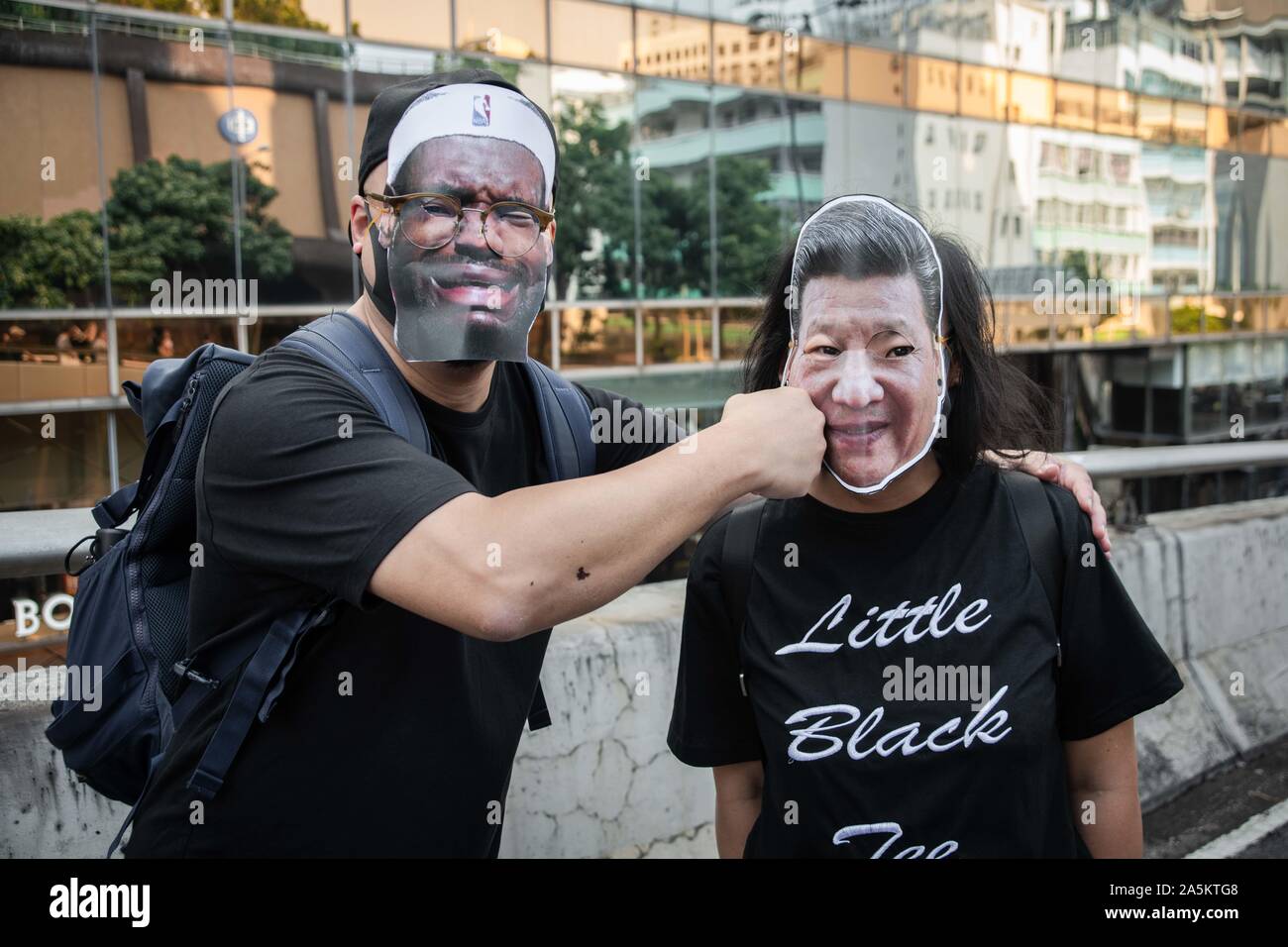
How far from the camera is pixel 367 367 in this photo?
190 centimetres

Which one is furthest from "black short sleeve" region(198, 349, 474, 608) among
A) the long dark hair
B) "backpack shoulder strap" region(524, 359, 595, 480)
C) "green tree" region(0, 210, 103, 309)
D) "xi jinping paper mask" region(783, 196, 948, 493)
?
"green tree" region(0, 210, 103, 309)

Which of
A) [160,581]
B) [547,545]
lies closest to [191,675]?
[160,581]

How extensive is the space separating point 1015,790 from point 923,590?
1.23ft

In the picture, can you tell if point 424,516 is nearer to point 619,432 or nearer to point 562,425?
point 562,425

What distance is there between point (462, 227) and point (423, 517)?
2.16 feet

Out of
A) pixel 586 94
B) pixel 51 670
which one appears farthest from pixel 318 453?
pixel 586 94

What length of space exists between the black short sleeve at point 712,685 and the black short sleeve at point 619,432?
328 mm

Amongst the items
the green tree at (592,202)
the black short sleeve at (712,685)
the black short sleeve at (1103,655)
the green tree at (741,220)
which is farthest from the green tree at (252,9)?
the black short sleeve at (1103,655)

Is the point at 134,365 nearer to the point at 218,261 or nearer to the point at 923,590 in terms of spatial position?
the point at 218,261

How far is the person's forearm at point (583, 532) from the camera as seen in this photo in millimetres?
1590

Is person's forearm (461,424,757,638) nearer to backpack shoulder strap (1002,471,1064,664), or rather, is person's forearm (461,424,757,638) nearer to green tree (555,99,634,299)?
backpack shoulder strap (1002,471,1064,664)

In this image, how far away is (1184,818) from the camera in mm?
3807

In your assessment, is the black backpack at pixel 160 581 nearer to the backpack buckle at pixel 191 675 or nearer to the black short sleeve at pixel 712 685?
the backpack buckle at pixel 191 675

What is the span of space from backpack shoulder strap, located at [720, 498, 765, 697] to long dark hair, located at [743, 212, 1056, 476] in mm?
369
